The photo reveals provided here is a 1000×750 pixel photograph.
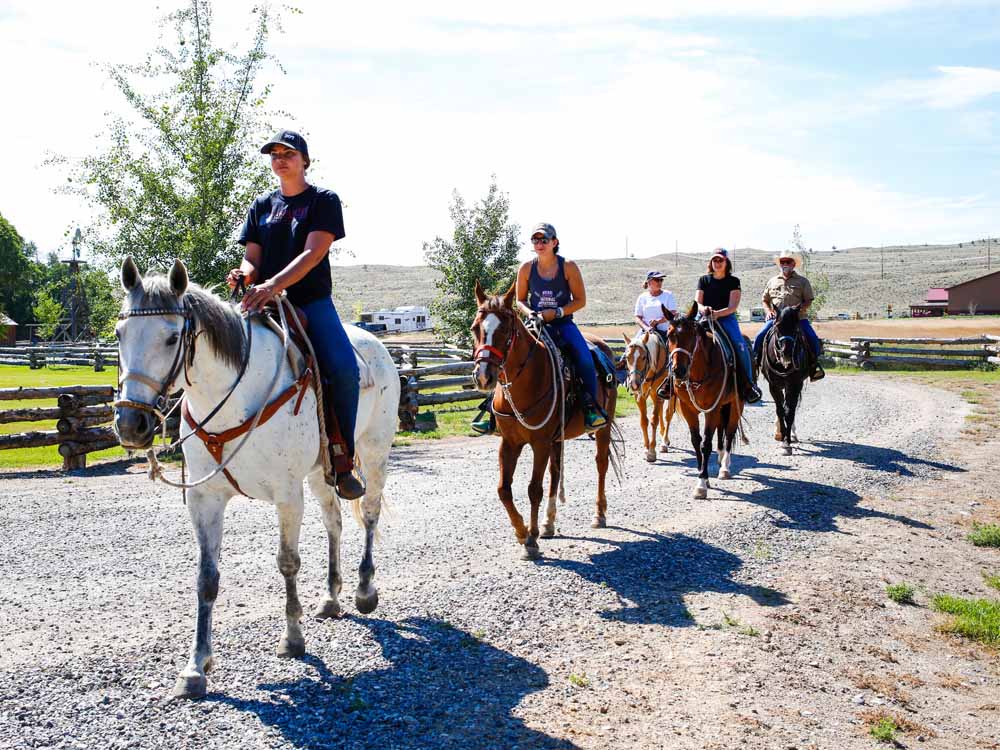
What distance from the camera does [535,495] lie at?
7.93 m

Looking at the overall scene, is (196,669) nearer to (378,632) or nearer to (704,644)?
(378,632)

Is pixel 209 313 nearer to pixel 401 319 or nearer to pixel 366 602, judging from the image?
pixel 366 602

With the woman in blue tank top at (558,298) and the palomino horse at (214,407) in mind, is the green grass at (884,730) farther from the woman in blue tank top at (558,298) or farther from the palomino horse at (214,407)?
the woman in blue tank top at (558,298)

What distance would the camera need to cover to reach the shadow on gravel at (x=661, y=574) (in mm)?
6445

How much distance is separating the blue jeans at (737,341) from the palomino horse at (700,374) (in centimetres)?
41

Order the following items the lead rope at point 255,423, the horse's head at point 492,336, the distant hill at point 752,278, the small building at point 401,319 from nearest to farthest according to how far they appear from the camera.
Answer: the lead rope at point 255,423
the horse's head at point 492,336
the small building at point 401,319
the distant hill at point 752,278

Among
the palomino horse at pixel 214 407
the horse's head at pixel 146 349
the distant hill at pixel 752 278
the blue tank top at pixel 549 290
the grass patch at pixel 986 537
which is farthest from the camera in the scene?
the distant hill at pixel 752 278

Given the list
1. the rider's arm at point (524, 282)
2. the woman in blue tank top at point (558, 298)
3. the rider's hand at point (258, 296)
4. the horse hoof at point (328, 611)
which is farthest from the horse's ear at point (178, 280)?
the rider's arm at point (524, 282)

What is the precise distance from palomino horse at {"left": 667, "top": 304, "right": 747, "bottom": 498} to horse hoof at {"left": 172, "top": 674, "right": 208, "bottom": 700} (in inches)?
293

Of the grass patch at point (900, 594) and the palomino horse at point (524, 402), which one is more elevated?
the palomino horse at point (524, 402)

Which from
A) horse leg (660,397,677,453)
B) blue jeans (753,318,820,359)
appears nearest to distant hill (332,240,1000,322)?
blue jeans (753,318,820,359)

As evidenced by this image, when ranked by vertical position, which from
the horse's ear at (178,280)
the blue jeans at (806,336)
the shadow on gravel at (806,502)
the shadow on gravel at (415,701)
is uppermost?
the horse's ear at (178,280)

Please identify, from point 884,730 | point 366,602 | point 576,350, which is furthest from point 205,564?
point 576,350

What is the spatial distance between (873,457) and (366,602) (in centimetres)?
1001
